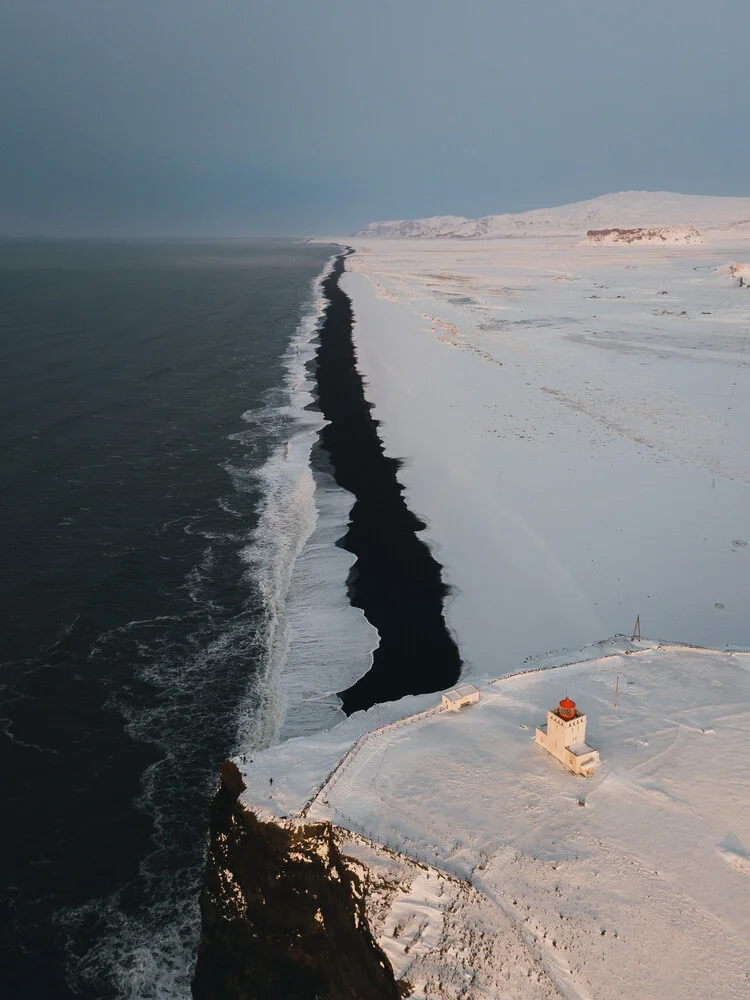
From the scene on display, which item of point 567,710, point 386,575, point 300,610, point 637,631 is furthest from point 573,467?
point 567,710

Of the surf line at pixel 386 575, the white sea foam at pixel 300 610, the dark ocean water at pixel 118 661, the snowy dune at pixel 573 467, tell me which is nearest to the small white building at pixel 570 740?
the surf line at pixel 386 575

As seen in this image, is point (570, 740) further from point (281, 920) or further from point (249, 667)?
point (249, 667)

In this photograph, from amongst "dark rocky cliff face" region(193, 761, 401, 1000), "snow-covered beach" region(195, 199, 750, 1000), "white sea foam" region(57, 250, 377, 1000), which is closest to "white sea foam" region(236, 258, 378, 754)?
"white sea foam" region(57, 250, 377, 1000)

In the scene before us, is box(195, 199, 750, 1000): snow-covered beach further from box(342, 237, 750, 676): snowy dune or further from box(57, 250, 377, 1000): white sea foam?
box(57, 250, 377, 1000): white sea foam

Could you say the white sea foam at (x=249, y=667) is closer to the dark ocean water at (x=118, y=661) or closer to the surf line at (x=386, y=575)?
the dark ocean water at (x=118, y=661)

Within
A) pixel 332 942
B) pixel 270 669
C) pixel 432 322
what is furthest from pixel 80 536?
pixel 432 322

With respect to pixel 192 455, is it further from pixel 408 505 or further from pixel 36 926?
pixel 36 926

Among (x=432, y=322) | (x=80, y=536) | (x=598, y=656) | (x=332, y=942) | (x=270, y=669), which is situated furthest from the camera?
(x=432, y=322)
